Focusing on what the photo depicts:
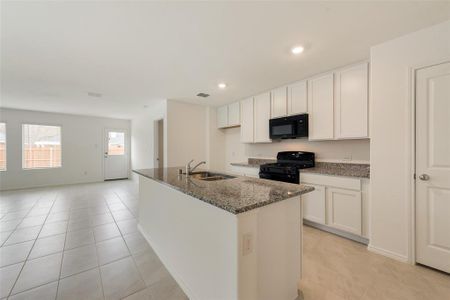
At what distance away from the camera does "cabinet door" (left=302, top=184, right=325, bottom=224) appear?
267 centimetres

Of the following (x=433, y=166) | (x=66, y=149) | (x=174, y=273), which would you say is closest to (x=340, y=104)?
(x=433, y=166)

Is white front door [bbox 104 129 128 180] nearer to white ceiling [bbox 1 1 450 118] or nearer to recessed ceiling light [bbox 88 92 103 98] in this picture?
recessed ceiling light [bbox 88 92 103 98]

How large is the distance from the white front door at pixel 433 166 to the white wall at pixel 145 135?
426cm

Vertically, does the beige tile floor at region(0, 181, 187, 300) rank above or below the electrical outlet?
below

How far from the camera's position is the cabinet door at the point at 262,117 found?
3742 millimetres

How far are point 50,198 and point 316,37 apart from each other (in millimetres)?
6161

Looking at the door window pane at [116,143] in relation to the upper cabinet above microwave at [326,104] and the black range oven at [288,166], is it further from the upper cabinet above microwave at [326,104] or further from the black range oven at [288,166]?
the black range oven at [288,166]

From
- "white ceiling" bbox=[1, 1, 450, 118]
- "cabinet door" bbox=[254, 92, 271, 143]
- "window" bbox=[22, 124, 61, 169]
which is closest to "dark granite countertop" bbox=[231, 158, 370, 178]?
"cabinet door" bbox=[254, 92, 271, 143]

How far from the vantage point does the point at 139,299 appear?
152 centimetres

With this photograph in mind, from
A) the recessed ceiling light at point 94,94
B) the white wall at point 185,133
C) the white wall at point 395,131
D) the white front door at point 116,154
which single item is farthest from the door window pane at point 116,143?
the white wall at point 395,131

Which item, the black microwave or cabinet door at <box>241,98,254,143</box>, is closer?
the black microwave

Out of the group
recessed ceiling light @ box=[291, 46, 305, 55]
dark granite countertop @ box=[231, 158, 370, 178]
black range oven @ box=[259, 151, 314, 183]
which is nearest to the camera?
recessed ceiling light @ box=[291, 46, 305, 55]

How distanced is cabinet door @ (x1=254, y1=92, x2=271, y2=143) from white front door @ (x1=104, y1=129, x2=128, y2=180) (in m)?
5.58

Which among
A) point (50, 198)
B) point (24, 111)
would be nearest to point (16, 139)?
point (24, 111)
